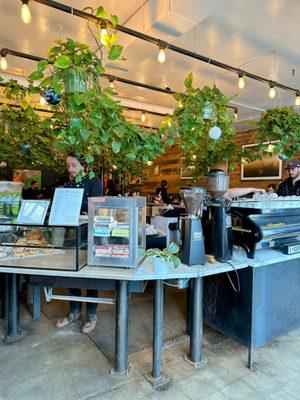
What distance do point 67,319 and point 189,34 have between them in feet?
12.5

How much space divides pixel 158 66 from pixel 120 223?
156 inches

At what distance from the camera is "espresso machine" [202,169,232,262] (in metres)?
2.00

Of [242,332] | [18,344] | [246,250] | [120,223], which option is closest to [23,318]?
[18,344]

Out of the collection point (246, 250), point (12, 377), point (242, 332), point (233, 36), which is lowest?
point (12, 377)

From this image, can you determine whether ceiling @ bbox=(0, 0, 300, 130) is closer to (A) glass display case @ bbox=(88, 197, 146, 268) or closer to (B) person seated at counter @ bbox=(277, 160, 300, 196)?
(B) person seated at counter @ bbox=(277, 160, 300, 196)

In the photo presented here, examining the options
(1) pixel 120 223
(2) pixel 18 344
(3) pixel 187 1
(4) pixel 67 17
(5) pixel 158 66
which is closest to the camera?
(1) pixel 120 223

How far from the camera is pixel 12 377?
1967 millimetres

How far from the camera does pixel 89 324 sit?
2580mm

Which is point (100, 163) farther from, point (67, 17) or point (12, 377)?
point (12, 377)

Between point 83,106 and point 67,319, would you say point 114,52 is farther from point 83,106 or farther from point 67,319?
point 67,319

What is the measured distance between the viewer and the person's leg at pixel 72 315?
266 centimetres

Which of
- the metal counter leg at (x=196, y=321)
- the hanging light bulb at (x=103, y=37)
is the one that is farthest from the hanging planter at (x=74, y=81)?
the metal counter leg at (x=196, y=321)

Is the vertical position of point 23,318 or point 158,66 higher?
point 158,66

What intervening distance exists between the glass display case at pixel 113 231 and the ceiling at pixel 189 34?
7.69ft
